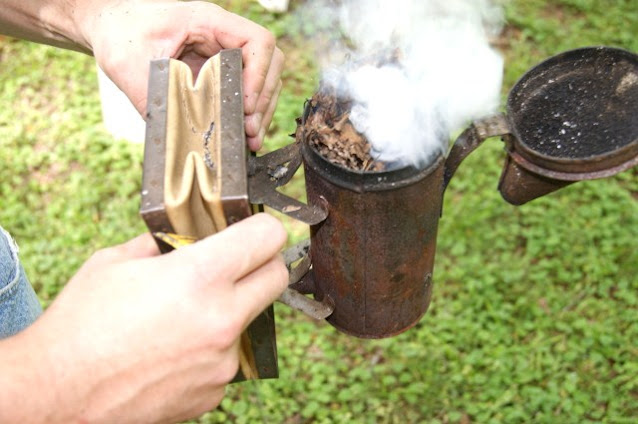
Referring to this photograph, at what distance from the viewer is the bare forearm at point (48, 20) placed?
2.08 meters

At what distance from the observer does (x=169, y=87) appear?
1615 mm

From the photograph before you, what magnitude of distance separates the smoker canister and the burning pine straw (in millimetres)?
41

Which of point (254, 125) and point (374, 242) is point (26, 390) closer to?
point (374, 242)

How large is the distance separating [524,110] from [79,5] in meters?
1.40

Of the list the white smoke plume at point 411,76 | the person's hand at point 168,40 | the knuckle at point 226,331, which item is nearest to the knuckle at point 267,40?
the person's hand at point 168,40

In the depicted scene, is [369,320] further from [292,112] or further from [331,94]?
[292,112]

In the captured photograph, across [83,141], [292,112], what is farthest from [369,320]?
[83,141]

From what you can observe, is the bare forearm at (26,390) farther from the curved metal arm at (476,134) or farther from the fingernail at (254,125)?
the curved metal arm at (476,134)

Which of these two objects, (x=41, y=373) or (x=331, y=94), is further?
(x=331, y=94)

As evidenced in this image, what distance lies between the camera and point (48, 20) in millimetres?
2160

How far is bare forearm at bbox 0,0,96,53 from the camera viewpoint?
6.84 ft

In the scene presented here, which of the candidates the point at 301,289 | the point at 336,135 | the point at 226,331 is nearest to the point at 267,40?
the point at 336,135

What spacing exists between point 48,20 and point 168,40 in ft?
1.61

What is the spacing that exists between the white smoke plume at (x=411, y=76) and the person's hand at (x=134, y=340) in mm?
582
